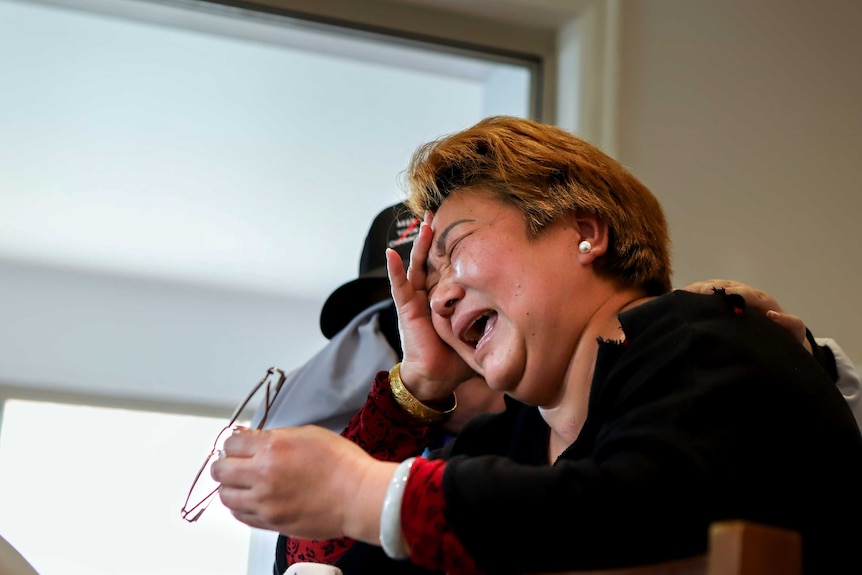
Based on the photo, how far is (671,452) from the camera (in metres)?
0.75

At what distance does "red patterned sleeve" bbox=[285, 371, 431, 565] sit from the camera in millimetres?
1337

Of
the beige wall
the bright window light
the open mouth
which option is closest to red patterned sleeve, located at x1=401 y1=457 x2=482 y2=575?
the open mouth

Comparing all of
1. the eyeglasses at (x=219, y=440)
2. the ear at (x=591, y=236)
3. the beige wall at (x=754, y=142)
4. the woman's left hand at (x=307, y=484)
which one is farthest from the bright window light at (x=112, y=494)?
the woman's left hand at (x=307, y=484)

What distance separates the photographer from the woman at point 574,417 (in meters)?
0.74

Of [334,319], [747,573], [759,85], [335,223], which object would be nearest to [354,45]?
[334,319]

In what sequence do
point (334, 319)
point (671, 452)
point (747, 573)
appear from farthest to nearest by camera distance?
point (334, 319)
point (671, 452)
point (747, 573)

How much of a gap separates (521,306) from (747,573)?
562 millimetres

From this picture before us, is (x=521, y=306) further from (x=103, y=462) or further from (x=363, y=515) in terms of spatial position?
(x=103, y=462)

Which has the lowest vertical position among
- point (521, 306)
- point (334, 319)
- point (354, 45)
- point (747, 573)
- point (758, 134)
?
point (747, 573)

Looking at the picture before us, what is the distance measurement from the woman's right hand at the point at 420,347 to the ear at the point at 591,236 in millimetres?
261

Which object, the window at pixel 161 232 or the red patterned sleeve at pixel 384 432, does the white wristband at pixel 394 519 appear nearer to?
the red patterned sleeve at pixel 384 432

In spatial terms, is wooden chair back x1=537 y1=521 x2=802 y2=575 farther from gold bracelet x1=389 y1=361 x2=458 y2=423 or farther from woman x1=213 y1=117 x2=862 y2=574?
gold bracelet x1=389 y1=361 x2=458 y2=423

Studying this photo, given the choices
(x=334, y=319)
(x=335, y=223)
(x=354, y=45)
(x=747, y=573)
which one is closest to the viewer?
(x=747, y=573)

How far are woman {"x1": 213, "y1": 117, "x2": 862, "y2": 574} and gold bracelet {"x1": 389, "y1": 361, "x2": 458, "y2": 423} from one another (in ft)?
0.35
